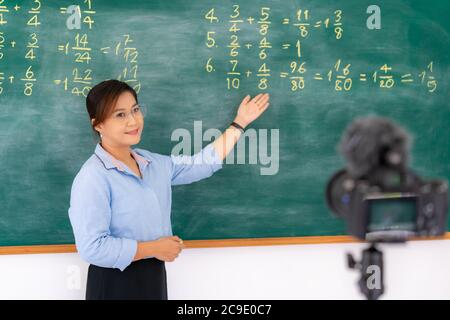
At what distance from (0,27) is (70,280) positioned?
3.57ft

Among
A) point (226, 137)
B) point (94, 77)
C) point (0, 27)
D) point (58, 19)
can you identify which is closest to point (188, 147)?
point (226, 137)

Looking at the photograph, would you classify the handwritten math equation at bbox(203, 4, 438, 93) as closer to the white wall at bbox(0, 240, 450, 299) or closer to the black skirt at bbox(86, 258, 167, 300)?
the white wall at bbox(0, 240, 450, 299)

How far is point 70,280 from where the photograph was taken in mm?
2336

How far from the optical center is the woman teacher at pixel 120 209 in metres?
1.79

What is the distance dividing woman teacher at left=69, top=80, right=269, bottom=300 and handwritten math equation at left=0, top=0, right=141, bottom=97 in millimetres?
358

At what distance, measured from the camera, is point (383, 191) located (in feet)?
3.54

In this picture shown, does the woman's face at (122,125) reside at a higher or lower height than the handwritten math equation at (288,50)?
lower

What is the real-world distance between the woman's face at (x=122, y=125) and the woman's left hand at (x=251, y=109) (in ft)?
1.59

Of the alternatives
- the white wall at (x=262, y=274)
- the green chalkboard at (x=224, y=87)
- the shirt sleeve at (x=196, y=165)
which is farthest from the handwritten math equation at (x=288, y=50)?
the white wall at (x=262, y=274)

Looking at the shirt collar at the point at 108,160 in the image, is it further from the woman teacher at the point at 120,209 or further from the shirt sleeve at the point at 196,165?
the shirt sleeve at the point at 196,165

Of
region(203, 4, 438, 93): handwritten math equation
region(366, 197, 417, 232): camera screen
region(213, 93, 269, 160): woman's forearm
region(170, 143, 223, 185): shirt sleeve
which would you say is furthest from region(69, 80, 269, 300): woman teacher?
region(366, 197, 417, 232): camera screen

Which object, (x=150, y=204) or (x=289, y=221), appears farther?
(x=289, y=221)

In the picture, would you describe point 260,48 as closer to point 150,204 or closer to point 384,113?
point 384,113

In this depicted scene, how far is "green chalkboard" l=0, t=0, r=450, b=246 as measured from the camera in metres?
2.21
